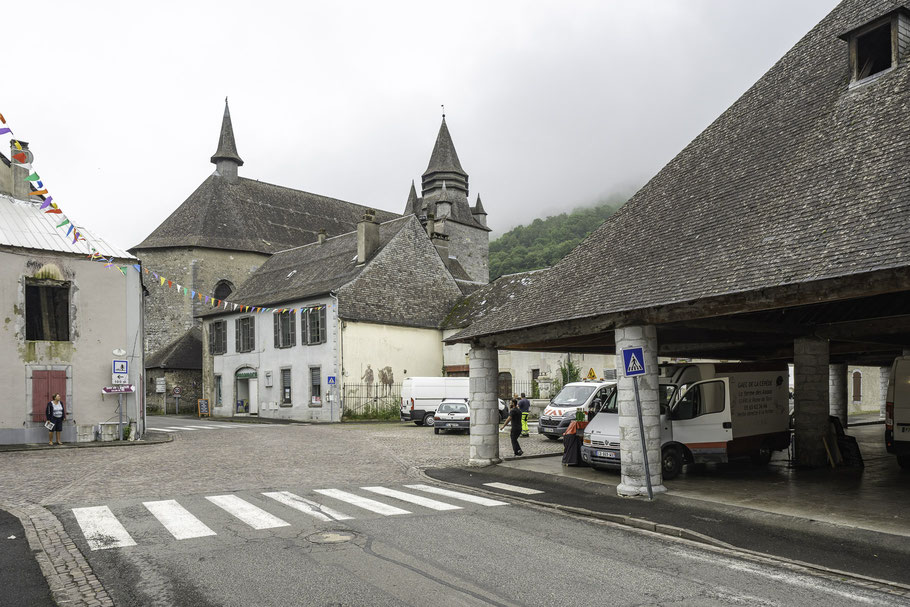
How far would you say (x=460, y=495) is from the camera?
40.3 ft

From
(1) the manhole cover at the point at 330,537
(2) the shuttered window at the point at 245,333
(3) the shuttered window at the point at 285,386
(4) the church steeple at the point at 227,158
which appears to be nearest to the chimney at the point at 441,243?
(4) the church steeple at the point at 227,158

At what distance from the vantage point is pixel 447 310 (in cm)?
4031

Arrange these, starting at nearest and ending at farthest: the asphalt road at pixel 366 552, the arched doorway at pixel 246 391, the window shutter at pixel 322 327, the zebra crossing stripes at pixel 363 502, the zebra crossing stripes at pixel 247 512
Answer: the asphalt road at pixel 366 552 < the zebra crossing stripes at pixel 247 512 < the zebra crossing stripes at pixel 363 502 < the window shutter at pixel 322 327 < the arched doorway at pixel 246 391

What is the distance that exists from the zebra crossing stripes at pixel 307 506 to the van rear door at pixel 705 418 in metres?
7.10

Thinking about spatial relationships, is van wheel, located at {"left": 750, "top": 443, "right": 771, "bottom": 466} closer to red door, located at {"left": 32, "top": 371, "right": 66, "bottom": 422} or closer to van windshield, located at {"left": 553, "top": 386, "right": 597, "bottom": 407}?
van windshield, located at {"left": 553, "top": 386, "right": 597, "bottom": 407}

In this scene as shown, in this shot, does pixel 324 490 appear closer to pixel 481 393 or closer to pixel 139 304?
pixel 481 393

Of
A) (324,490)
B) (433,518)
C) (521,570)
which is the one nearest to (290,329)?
(324,490)

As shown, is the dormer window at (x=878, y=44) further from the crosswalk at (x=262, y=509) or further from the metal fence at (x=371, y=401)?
the metal fence at (x=371, y=401)

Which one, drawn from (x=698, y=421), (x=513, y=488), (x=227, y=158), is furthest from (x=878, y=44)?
(x=227, y=158)

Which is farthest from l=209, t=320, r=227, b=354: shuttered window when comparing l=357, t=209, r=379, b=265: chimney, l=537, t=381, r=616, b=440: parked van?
l=537, t=381, r=616, b=440: parked van

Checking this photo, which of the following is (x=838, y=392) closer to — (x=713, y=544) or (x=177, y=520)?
(x=713, y=544)

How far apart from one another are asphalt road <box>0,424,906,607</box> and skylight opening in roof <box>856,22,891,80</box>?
8.46 meters

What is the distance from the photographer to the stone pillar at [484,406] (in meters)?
15.9

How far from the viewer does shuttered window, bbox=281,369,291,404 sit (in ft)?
122
